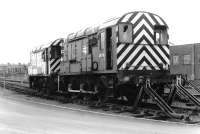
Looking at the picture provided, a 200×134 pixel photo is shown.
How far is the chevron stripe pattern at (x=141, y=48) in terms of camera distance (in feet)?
50.2

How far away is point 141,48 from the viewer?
1566cm

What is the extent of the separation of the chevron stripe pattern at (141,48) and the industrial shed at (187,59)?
104ft

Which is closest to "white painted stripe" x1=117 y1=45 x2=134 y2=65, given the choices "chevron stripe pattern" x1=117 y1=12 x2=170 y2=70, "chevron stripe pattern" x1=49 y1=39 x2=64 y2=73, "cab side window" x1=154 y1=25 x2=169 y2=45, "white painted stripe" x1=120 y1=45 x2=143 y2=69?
"chevron stripe pattern" x1=117 y1=12 x2=170 y2=70

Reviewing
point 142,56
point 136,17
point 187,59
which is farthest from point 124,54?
point 187,59

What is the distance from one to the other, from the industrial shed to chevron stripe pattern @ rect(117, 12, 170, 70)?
31.8 meters

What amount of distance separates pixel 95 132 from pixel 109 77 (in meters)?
6.84

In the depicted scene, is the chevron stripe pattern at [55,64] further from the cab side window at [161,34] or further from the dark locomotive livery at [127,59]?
the cab side window at [161,34]

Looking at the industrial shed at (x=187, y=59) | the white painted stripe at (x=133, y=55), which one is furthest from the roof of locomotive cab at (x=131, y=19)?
the industrial shed at (x=187, y=59)

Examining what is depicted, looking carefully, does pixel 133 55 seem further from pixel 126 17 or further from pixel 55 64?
pixel 55 64

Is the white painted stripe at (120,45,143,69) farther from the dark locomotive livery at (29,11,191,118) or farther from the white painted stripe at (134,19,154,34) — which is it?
the white painted stripe at (134,19,154,34)

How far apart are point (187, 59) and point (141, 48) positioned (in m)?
34.5

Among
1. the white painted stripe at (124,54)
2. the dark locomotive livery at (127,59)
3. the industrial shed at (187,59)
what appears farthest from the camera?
the industrial shed at (187,59)

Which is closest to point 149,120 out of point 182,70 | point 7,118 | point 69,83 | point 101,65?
point 7,118

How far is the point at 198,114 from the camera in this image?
40.6ft
